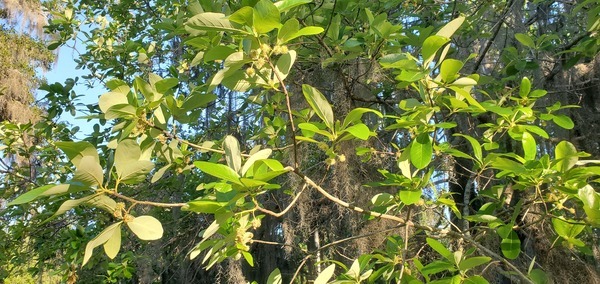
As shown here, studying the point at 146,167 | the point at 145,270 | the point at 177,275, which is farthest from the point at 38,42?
the point at 146,167

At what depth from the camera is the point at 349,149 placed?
5.42 feet

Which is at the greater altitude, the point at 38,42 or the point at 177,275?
the point at 38,42

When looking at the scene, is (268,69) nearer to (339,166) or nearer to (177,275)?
(339,166)

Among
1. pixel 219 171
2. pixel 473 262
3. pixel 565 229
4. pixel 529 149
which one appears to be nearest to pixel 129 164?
pixel 219 171

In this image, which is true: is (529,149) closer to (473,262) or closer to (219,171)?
(473,262)

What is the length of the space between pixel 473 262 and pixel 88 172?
2.35ft

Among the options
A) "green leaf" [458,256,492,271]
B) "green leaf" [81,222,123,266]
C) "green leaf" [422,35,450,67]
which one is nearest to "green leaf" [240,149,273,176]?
"green leaf" [81,222,123,266]

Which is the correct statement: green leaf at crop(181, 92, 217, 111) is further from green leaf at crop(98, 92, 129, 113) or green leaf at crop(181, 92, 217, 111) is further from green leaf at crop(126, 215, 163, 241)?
green leaf at crop(126, 215, 163, 241)

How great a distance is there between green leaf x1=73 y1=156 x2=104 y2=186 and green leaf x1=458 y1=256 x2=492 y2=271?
0.69 m

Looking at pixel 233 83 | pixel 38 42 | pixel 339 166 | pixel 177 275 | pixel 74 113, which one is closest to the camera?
pixel 233 83

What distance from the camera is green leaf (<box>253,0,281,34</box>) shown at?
73cm

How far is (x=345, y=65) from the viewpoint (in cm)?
168

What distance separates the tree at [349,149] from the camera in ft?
2.77

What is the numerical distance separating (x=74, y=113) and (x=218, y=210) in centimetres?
180
